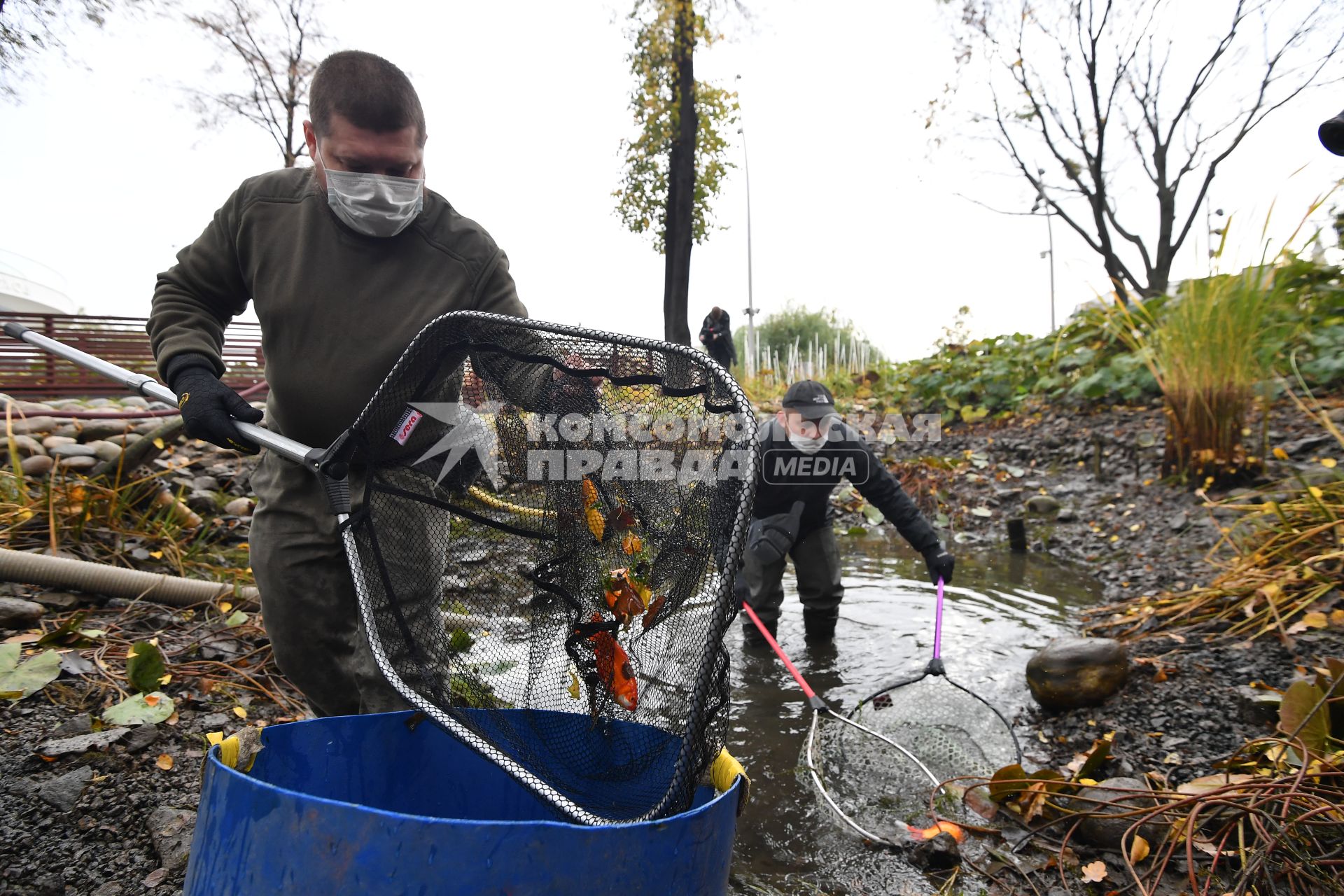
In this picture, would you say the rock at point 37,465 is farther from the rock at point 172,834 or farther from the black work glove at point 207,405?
the black work glove at point 207,405

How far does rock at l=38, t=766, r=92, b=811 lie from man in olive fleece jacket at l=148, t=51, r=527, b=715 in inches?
29.2

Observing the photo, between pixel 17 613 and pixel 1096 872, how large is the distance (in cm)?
376

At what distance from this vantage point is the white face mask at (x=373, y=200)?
1.96 m

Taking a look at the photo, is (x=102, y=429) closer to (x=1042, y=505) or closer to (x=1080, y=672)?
(x=1080, y=672)

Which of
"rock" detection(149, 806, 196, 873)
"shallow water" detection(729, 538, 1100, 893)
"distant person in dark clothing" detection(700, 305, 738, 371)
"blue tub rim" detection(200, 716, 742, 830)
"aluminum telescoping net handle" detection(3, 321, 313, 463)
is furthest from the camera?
"distant person in dark clothing" detection(700, 305, 738, 371)

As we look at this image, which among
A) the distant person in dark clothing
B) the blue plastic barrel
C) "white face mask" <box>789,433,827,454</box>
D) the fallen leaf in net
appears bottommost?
the fallen leaf in net

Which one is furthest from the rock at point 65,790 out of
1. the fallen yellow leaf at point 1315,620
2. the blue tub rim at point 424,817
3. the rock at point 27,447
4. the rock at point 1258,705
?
the fallen yellow leaf at point 1315,620

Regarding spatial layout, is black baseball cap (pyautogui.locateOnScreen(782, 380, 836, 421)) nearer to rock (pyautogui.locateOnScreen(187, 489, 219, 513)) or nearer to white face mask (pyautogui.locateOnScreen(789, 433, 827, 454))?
white face mask (pyautogui.locateOnScreen(789, 433, 827, 454))

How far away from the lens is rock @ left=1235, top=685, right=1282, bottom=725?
9.59 feet

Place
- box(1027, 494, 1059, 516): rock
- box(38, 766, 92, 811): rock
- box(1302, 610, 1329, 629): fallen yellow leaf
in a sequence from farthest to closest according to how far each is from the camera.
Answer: box(1027, 494, 1059, 516): rock < box(1302, 610, 1329, 629): fallen yellow leaf < box(38, 766, 92, 811): rock

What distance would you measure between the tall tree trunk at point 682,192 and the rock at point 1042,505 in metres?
4.59

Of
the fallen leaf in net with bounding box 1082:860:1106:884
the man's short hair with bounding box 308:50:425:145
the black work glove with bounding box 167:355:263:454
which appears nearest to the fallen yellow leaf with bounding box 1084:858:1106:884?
the fallen leaf in net with bounding box 1082:860:1106:884

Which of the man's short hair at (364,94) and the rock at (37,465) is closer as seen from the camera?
the man's short hair at (364,94)

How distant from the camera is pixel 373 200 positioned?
1.96m
